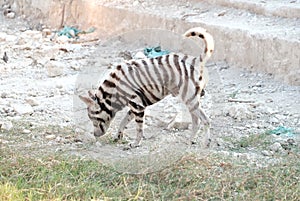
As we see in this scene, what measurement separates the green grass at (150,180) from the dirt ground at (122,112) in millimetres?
186

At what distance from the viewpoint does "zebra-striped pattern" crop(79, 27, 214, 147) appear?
19.5 ft

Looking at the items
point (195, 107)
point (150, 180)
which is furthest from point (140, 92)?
point (150, 180)

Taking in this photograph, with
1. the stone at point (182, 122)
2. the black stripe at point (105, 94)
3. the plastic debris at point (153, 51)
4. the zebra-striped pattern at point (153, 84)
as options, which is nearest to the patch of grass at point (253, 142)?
the zebra-striped pattern at point (153, 84)

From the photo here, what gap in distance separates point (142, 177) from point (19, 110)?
2331mm

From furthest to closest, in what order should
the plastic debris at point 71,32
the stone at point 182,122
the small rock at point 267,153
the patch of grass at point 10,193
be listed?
the plastic debris at point 71,32
the stone at point 182,122
the small rock at point 267,153
the patch of grass at point 10,193

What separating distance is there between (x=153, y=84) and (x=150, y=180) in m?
1.05

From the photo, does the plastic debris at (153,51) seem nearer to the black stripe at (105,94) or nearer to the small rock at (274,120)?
the small rock at (274,120)

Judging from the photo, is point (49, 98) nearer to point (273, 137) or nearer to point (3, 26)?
point (273, 137)

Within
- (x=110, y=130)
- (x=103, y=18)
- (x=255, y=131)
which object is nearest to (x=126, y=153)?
(x=110, y=130)

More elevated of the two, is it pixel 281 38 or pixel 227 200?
pixel 281 38

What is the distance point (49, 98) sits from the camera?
25.5ft

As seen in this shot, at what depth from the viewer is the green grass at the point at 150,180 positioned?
4.89 meters

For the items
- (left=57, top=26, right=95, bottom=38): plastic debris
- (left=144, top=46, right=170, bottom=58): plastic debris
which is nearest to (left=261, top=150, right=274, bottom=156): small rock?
(left=144, top=46, right=170, bottom=58): plastic debris

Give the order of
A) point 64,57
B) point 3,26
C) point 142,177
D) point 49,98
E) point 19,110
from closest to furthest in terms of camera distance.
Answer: point 142,177, point 19,110, point 49,98, point 64,57, point 3,26
